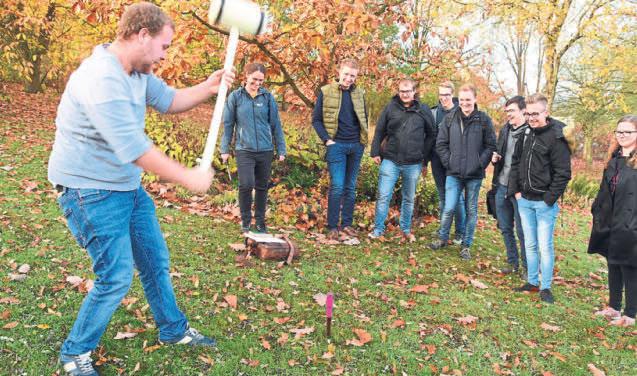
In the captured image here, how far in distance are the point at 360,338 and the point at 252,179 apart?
2845 mm

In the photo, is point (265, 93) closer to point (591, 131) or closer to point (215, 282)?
point (215, 282)

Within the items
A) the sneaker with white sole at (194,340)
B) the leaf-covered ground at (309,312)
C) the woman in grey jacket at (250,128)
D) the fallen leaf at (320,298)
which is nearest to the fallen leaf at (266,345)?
the leaf-covered ground at (309,312)

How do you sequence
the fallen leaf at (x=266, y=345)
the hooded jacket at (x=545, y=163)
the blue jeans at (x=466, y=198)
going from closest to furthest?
the fallen leaf at (x=266, y=345)
the hooded jacket at (x=545, y=163)
the blue jeans at (x=466, y=198)

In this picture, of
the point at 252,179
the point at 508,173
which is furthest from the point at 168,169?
the point at 508,173

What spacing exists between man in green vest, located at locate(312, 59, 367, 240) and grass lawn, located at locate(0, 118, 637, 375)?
930mm

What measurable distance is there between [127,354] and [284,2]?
5.99 metres

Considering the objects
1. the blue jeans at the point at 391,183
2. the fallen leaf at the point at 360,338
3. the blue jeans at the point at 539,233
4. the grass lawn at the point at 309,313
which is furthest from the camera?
the blue jeans at the point at 391,183

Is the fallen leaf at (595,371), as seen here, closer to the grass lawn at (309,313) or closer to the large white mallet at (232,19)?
the grass lawn at (309,313)

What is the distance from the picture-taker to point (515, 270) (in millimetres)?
6527

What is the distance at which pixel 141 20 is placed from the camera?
271 cm

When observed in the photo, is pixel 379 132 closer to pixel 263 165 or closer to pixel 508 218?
pixel 263 165

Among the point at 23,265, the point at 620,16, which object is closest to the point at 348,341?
the point at 23,265

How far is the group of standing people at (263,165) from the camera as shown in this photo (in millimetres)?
2760

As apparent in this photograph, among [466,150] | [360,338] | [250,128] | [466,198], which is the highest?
[250,128]
